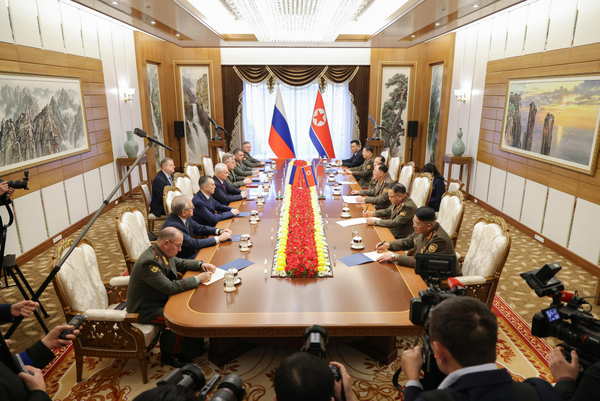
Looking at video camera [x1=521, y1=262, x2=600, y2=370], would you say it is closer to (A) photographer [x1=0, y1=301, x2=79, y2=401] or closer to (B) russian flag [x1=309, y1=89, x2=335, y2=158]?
(A) photographer [x1=0, y1=301, x2=79, y2=401]

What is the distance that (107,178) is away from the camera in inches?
309

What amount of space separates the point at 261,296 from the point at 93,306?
1393 mm

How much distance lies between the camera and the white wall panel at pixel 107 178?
25.2 feet

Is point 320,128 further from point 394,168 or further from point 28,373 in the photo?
point 28,373

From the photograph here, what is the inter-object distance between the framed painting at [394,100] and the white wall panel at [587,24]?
600 cm

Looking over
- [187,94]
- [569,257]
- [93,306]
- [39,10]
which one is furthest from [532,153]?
[187,94]

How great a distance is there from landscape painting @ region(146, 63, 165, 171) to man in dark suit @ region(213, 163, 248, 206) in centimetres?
445

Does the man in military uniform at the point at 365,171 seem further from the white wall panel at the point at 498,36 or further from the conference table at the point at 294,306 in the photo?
the conference table at the point at 294,306

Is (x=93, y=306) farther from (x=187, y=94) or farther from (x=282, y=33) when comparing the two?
(x=187, y=94)

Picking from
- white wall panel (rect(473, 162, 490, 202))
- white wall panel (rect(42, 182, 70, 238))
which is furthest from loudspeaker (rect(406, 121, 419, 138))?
white wall panel (rect(42, 182, 70, 238))

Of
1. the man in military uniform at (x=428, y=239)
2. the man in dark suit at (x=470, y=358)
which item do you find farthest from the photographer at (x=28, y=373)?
the man in military uniform at (x=428, y=239)

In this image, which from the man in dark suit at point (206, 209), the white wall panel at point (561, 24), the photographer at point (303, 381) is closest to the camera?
the photographer at point (303, 381)

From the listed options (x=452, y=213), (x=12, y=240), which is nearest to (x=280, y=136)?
(x=452, y=213)

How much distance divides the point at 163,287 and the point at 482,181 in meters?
7.13
